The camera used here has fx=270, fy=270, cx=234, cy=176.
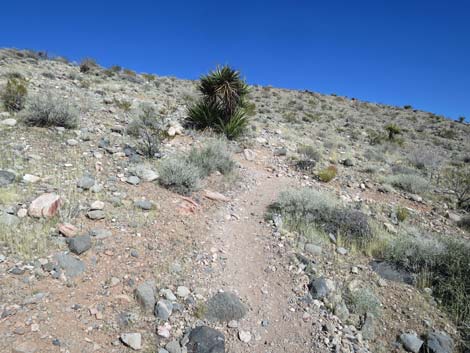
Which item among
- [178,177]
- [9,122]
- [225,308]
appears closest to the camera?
[225,308]

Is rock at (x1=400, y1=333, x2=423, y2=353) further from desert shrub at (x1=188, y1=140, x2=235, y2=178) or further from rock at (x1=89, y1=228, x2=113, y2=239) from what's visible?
desert shrub at (x1=188, y1=140, x2=235, y2=178)

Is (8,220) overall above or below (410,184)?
below

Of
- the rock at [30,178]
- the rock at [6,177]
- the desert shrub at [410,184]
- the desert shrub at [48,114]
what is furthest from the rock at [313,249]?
the desert shrub at [48,114]

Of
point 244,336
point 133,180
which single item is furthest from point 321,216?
point 133,180

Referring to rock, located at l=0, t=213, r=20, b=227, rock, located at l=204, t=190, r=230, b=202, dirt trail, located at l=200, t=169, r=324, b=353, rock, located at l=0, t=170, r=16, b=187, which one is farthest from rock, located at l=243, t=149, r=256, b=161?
rock, located at l=0, t=213, r=20, b=227

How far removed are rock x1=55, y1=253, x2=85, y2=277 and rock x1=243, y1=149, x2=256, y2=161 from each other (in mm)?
6663

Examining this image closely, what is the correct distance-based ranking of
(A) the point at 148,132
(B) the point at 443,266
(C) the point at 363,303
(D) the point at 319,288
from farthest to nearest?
(A) the point at 148,132 → (B) the point at 443,266 → (D) the point at 319,288 → (C) the point at 363,303

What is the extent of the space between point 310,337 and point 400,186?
24.3 ft

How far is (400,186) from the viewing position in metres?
8.86

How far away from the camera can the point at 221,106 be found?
11211 millimetres

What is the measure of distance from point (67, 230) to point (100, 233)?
0.43 metres

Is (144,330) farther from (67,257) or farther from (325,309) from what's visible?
(325,309)

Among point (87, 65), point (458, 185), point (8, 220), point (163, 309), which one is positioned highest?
point (87, 65)

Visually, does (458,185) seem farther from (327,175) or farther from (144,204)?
(144,204)
